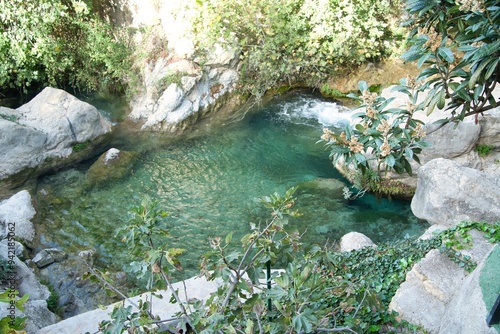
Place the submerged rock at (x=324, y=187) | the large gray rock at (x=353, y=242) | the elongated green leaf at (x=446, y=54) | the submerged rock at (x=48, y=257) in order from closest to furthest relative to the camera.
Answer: the elongated green leaf at (x=446, y=54) < the large gray rock at (x=353, y=242) < the submerged rock at (x=48, y=257) < the submerged rock at (x=324, y=187)

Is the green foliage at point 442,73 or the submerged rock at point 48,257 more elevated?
the green foliage at point 442,73

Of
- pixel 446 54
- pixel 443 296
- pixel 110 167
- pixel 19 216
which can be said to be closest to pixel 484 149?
pixel 443 296

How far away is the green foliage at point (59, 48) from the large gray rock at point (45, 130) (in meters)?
1.43

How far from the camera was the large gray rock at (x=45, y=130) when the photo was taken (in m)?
9.49

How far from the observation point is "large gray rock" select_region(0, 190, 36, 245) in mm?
7711

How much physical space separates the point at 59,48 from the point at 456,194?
10756mm

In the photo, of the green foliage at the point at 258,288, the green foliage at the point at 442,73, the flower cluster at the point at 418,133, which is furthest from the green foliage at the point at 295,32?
the green foliage at the point at 258,288

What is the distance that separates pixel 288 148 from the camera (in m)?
10.6

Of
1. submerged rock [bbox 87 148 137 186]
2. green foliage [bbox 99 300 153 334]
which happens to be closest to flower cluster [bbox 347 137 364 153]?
green foliage [bbox 99 300 153 334]

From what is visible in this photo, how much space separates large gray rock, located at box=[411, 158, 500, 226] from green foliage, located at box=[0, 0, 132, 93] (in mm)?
9002

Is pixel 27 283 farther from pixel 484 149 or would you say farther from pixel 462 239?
pixel 484 149

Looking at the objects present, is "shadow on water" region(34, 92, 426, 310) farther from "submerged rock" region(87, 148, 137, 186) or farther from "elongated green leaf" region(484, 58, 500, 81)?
"elongated green leaf" region(484, 58, 500, 81)

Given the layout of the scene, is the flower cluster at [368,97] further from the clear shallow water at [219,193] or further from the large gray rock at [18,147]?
the large gray rock at [18,147]

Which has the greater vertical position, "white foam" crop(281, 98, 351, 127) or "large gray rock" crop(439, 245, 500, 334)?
"large gray rock" crop(439, 245, 500, 334)
